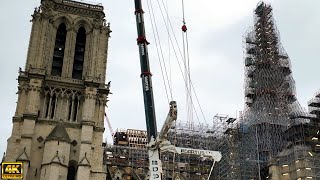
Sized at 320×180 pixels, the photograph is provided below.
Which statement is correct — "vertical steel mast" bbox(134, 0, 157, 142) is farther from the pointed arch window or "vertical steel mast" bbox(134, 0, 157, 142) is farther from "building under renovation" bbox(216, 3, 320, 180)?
"building under renovation" bbox(216, 3, 320, 180)

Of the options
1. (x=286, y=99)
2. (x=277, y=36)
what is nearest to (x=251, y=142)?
(x=286, y=99)

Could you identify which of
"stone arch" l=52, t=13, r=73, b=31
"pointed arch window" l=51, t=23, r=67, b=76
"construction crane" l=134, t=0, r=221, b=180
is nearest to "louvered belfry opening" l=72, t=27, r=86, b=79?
"pointed arch window" l=51, t=23, r=67, b=76

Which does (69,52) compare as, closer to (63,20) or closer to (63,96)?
(63,20)

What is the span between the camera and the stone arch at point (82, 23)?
3233 inches

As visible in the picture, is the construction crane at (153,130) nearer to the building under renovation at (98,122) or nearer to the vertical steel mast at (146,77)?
the vertical steel mast at (146,77)

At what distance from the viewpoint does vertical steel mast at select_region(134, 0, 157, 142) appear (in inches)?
1922

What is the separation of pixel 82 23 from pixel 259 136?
40593 mm

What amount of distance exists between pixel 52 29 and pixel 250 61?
49.8 meters

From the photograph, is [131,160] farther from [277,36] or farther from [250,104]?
[277,36]

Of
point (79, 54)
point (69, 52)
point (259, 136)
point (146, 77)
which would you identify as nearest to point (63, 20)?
point (79, 54)

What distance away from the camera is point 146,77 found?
169 ft

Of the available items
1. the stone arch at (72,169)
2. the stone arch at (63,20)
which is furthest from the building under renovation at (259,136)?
the stone arch at (63,20)

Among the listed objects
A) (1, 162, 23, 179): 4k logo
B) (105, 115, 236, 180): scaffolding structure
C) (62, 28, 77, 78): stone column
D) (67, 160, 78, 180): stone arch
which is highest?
(62, 28, 77, 78): stone column

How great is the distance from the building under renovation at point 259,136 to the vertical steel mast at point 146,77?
29.5 metres
